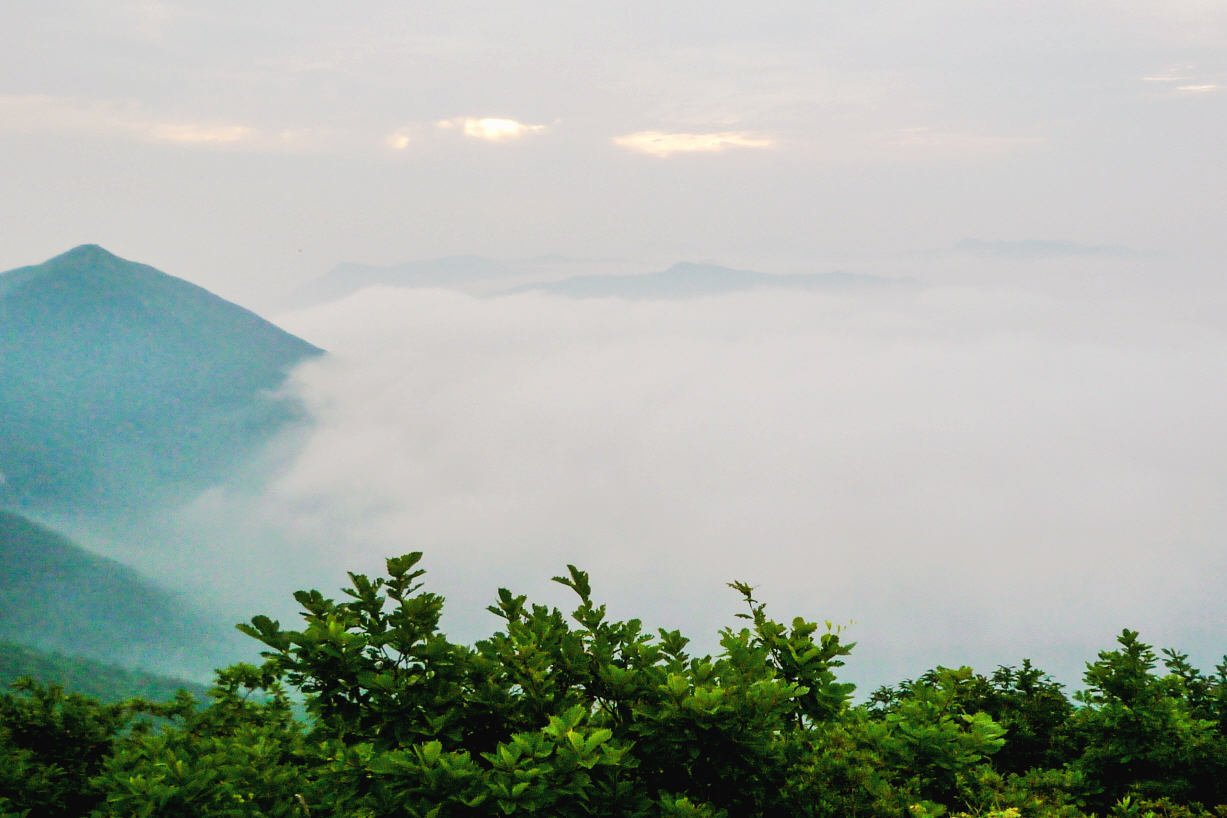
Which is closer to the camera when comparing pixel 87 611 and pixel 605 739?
pixel 605 739

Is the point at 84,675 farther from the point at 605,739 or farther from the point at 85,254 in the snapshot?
the point at 85,254

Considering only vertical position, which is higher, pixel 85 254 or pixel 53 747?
pixel 85 254

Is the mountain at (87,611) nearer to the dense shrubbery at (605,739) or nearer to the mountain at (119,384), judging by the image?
the mountain at (119,384)

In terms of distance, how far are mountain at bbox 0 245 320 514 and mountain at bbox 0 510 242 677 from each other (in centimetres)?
3234

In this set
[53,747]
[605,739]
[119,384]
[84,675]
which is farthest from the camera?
[119,384]

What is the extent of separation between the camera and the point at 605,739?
17.4 feet

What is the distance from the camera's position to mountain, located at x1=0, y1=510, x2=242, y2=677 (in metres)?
90.4

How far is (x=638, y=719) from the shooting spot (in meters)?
5.93

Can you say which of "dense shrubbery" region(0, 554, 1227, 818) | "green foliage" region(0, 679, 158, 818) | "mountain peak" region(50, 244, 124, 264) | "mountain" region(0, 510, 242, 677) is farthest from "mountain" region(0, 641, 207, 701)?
"mountain peak" region(50, 244, 124, 264)

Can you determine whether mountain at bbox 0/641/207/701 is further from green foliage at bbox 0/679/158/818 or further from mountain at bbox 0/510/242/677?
green foliage at bbox 0/679/158/818

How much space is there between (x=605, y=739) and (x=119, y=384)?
176m

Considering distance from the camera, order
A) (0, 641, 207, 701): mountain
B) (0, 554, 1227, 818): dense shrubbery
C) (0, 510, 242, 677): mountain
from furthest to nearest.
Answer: (0, 510, 242, 677): mountain → (0, 641, 207, 701): mountain → (0, 554, 1227, 818): dense shrubbery

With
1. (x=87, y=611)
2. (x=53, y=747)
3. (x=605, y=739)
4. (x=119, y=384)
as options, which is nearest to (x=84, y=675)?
(x=87, y=611)

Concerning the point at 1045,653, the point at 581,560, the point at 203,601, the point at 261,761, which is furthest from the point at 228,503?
the point at 1045,653
